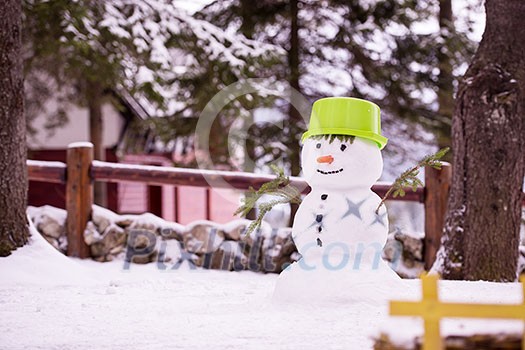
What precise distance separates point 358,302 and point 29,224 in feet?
11.3

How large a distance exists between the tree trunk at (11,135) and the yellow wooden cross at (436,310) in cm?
411

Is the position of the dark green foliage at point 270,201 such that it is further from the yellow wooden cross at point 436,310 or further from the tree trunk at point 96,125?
the tree trunk at point 96,125

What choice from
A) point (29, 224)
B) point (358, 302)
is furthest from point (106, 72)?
point (358, 302)

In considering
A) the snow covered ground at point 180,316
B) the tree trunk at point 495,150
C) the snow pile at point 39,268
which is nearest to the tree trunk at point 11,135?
the snow pile at point 39,268

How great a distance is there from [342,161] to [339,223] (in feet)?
1.25

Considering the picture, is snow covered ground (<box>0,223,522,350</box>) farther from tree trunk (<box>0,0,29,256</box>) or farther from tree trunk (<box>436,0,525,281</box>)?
tree trunk (<box>436,0,525,281</box>)

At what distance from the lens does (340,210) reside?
3625mm

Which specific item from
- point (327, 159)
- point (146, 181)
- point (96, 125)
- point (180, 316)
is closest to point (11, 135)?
point (146, 181)

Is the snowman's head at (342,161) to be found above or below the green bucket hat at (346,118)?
below

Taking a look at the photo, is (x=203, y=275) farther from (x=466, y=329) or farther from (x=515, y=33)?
(x=466, y=329)

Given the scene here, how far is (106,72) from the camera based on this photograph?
9289mm

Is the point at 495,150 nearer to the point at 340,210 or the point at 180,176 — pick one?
the point at 340,210

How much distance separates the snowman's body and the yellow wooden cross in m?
1.46

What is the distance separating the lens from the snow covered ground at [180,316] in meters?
2.75
